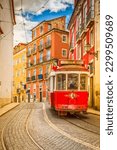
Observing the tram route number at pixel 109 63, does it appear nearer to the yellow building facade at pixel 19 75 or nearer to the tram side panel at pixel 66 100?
the yellow building facade at pixel 19 75

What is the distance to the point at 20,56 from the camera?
135cm

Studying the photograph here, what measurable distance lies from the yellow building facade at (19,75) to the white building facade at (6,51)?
2cm

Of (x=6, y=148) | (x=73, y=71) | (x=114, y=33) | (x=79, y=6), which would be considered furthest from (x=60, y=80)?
(x=114, y=33)

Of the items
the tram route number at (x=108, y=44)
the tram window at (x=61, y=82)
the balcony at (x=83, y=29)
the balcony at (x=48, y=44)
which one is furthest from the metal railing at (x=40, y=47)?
the tram window at (x=61, y=82)

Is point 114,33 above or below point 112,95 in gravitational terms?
above

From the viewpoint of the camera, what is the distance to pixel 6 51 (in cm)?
130

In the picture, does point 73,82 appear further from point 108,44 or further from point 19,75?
point 108,44

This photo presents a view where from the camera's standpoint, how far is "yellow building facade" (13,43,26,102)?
130 cm

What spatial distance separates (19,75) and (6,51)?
0.11 m

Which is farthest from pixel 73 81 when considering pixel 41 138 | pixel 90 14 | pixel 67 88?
Answer: pixel 90 14

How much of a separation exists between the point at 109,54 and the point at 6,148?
802mm

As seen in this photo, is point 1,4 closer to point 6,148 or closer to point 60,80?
point 6,148

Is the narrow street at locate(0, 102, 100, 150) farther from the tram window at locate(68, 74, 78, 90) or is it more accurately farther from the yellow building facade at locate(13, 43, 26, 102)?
the tram window at locate(68, 74, 78, 90)

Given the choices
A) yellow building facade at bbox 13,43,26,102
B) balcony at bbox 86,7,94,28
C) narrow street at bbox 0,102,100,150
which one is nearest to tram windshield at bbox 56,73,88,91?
narrow street at bbox 0,102,100,150
